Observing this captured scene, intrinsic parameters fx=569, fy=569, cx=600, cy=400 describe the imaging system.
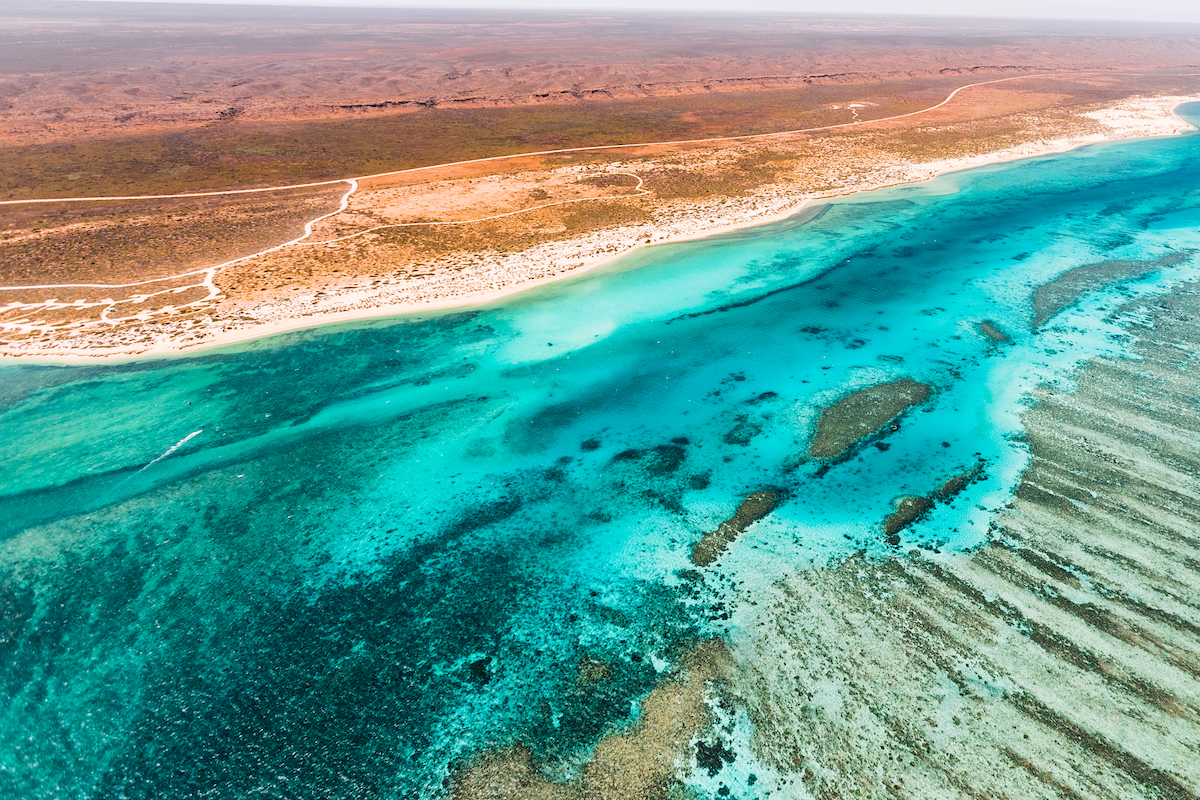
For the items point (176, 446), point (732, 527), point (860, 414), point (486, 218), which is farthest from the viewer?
point (486, 218)

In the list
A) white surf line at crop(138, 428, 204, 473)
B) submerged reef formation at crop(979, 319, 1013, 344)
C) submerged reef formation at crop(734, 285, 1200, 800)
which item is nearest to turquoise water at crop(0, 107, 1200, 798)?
white surf line at crop(138, 428, 204, 473)

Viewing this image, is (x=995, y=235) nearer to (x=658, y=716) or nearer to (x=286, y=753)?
(x=658, y=716)

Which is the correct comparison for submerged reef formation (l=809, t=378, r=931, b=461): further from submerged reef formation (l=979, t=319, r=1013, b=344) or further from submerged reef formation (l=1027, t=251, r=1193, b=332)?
submerged reef formation (l=1027, t=251, r=1193, b=332)

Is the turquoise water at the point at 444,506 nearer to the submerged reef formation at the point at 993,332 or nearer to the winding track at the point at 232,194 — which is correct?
the submerged reef formation at the point at 993,332

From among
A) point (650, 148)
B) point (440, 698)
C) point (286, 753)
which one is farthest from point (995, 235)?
point (286, 753)

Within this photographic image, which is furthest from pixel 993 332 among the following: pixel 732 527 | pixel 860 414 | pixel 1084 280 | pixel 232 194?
pixel 232 194

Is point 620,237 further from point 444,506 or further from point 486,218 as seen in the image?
point 444,506
